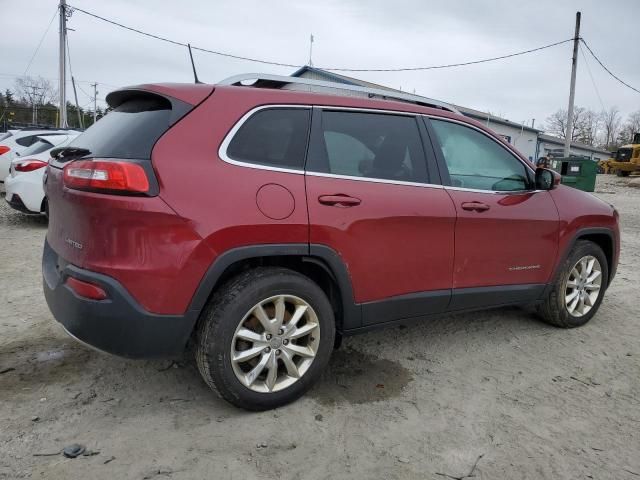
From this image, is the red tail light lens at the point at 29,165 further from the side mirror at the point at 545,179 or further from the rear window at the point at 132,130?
the side mirror at the point at 545,179

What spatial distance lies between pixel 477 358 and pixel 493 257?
74cm

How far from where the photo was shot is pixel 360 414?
2775 millimetres

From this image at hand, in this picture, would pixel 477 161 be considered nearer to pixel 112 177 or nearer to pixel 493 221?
pixel 493 221

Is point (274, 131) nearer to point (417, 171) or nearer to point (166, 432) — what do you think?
point (417, 171)

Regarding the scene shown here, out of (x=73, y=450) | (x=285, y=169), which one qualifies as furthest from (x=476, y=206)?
(x=73, y=450)

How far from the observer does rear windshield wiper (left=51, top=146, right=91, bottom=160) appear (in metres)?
2.65

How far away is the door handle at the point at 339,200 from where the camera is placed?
2.73m

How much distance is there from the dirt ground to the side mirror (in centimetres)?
121

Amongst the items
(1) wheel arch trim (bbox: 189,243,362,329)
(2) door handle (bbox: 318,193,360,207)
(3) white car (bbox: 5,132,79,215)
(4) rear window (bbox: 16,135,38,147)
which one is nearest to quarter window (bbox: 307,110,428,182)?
(2) door handle (bbox: 318,193,360,207)

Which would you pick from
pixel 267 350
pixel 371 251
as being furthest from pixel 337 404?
pixel 371 251

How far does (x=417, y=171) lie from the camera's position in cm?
321

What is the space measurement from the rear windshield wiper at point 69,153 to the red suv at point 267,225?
16 millimetres

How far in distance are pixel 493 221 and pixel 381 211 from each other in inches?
39.1

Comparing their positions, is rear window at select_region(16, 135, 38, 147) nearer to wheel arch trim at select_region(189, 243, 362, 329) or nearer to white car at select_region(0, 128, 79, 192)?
white car at select_region(0, 128, 79, 192)
